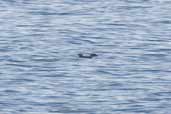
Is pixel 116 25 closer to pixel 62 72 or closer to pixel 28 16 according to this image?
pixel 28 16

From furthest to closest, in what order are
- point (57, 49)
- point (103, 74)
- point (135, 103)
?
point (57, 49)
point (103, 74)
point (135, 103)

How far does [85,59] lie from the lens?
3136 centimetres

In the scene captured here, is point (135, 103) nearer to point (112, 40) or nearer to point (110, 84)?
point (110, 84)

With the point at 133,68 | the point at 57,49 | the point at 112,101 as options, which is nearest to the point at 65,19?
the point at 57,49

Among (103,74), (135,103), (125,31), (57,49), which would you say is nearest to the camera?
(135,103)

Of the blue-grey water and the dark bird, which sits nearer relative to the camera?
the blue-grey water

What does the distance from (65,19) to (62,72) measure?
7.05 metres

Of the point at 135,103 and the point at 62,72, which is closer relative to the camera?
the point at 135,103

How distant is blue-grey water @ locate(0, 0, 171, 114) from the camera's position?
26953mm

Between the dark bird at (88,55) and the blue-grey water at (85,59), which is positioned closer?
the blue-grey water at (85,59)

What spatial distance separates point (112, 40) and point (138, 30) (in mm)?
1683

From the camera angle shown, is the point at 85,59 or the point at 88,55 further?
the point at 88,55

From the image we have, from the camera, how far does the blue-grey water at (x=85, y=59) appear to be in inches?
1061

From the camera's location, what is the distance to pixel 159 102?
27.0m
